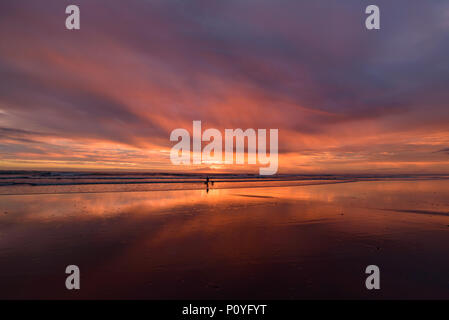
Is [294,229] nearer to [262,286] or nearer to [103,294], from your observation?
[262,286]

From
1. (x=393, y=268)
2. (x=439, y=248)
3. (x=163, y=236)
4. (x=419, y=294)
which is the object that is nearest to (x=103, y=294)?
(x=163, y=236)

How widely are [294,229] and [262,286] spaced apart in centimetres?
604

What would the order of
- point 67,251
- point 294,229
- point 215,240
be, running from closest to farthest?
point 67,251 → point 215,240 → point 294,229

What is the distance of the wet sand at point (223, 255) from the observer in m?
6.09

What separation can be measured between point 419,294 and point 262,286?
3896 millimetres

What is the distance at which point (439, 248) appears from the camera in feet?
29.5

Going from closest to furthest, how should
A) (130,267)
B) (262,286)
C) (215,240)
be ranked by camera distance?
(262,286) → (130,267) → (215,240)

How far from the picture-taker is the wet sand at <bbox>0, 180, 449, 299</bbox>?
6.09 meters

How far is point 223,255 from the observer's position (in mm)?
8359
